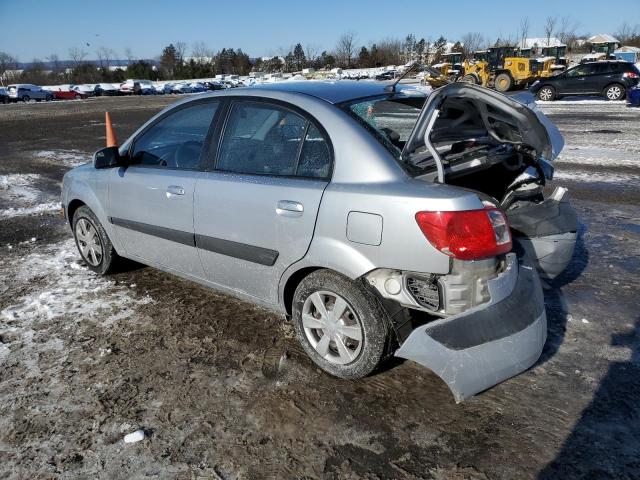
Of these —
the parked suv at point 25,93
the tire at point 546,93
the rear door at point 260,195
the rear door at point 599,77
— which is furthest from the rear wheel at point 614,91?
the parked suv at point 25,93

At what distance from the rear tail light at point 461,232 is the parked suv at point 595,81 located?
23054 mm

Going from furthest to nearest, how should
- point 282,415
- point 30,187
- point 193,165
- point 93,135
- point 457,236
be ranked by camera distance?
point 93,135, point 30,187, point 193,165, point 282,415, point 457,236

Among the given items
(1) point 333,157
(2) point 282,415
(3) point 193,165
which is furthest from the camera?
(3) point 193,165

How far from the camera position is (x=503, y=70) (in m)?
28.0

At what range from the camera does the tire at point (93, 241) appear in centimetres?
444

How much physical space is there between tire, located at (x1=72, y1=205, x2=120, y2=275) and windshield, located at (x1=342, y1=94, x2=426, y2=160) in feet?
8.63

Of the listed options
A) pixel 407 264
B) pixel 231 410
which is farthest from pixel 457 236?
pixel 231 410

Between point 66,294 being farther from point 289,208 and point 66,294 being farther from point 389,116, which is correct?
point 389,116

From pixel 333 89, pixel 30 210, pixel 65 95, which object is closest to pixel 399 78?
pixel 333 89

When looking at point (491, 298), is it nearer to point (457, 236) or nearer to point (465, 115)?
point (457, 236)

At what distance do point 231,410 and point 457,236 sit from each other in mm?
1504

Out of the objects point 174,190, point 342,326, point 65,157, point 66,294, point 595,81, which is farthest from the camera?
point 595,81

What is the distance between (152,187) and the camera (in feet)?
12.3

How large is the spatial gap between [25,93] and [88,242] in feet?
175
